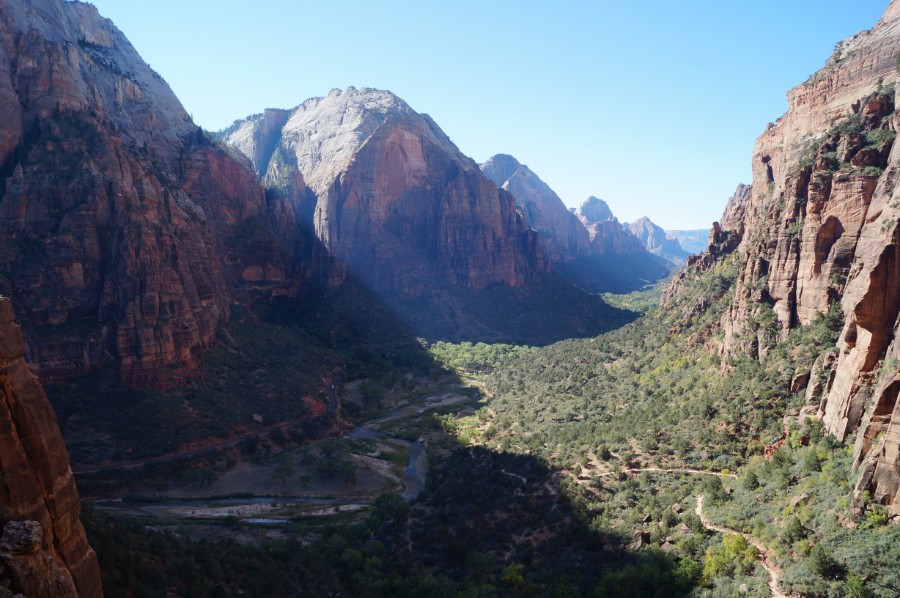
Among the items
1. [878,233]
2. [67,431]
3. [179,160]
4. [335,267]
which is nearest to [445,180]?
[335,267]

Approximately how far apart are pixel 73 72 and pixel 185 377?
53.8m

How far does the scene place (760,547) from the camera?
97.7ft

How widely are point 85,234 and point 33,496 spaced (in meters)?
63.1

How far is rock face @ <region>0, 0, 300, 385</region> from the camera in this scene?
66312 mm

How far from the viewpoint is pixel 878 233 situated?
35.2m

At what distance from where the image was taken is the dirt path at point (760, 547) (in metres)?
25.5

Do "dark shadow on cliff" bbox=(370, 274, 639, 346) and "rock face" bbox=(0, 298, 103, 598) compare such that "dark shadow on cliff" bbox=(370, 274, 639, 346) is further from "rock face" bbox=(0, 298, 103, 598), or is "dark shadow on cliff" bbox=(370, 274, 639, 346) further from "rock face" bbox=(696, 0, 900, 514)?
"rock face" bbox=(0, 298, 103, 598)

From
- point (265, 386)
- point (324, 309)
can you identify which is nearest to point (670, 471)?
point (265, 386)

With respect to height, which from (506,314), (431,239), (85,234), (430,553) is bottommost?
(430,553)

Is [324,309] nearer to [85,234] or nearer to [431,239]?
[431,239]

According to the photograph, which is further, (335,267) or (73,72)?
(335,267)

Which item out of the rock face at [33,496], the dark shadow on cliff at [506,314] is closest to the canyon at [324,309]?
the rock face at [33,496]

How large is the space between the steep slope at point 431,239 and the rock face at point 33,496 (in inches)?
5165

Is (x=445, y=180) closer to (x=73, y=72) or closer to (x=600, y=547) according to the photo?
(x=73, y=72)
